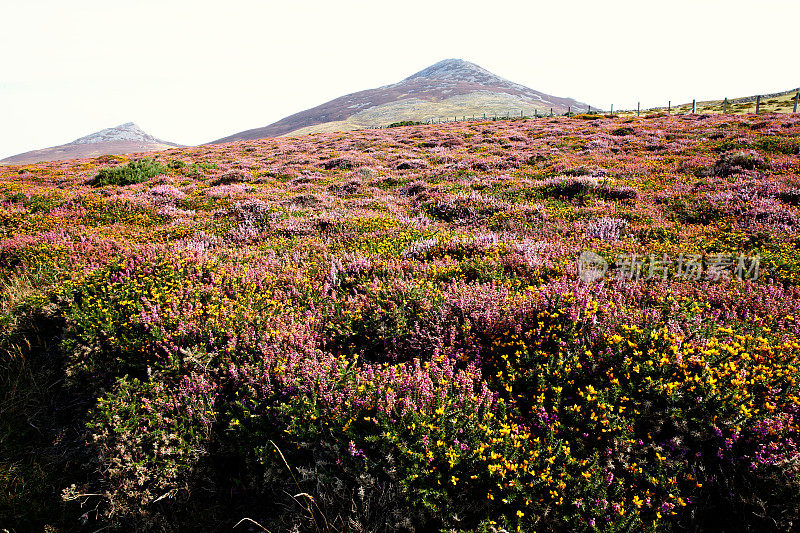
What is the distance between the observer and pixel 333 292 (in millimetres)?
4957

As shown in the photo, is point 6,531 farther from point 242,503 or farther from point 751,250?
point 751,250

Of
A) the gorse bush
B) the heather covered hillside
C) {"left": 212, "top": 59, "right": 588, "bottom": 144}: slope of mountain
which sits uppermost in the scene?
{"left": 212, "top": 59, "right": 588, "bottom": 144}: slope of mountain

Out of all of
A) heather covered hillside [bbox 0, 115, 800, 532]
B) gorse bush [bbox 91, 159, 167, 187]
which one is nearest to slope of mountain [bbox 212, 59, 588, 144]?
gorse bush [bbox 91, 159, 167, 187]

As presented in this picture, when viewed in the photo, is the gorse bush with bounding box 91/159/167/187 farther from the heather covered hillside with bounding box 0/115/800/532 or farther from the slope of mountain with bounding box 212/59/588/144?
the slope of mountain with bounding box 212/59/588/144

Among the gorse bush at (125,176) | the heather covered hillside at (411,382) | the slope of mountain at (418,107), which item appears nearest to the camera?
the heather covered hillside at (411,382)

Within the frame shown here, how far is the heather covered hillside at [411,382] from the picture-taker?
2.55 metres

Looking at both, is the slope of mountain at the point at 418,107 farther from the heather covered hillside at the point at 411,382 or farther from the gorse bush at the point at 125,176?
the heather covered hillside at the point at 411,382

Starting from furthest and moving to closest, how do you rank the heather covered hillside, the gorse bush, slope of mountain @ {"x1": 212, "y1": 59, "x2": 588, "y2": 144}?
slope of mountain @ {"x1": 212, "y1": 59, "x2": 588, "y2": 144} → the gorse bush → the heather covered hillside

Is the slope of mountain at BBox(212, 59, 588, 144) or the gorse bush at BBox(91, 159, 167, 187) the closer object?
the gorse bush at BBox(91, 159, 167, 187)

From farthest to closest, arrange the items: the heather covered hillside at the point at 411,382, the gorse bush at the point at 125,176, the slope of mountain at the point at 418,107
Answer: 1. the slope of mountain at the point at 418,107
2. the gorse bush at the point at 125,176
3. the heather covered hillside at the point at 411,382

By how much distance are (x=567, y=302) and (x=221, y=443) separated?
372 cm

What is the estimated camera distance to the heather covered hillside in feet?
8.37

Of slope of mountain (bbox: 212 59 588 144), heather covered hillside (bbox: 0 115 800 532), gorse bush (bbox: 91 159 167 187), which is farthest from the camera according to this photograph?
slope of mountain (bbox: 212 59 588 144)

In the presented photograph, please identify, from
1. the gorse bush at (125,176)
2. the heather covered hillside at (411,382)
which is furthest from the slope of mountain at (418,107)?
the heather covered hillside at (411,382)
